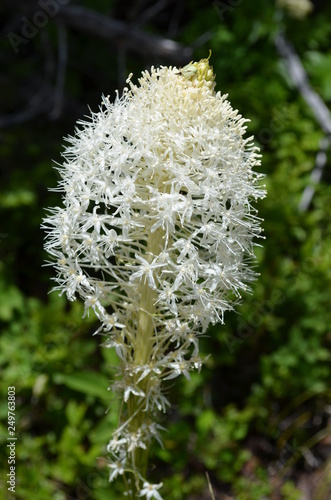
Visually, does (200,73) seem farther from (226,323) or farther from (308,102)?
(308,102)

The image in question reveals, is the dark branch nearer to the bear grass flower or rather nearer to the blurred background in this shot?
the blurred background

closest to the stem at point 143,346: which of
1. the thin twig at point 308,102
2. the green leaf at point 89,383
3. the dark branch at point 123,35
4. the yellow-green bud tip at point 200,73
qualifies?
the yellow-green bud tip at point 200,73

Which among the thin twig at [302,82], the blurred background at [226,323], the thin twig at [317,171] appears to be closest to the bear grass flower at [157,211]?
the blurred background at [226,323]

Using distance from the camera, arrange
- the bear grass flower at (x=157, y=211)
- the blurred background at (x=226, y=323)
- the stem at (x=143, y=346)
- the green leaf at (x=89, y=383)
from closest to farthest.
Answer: the bear grass flower at (x=157, y=211), the stem at (x=143, y=346), the green leaf at (x=89, y=383), the blurred background at (x=226, y=323)

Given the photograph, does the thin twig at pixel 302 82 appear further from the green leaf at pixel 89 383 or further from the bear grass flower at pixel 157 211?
the bear grass flower at pixel 157 211

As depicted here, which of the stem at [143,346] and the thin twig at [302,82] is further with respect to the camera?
the thin twig at [302,82]

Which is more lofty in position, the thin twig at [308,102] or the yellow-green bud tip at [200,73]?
the thin twig at [308,102]
